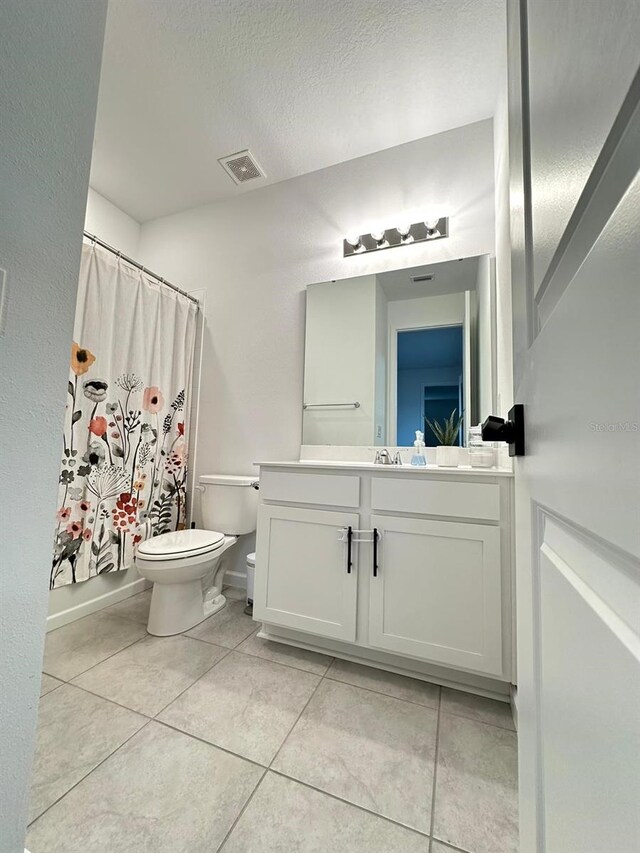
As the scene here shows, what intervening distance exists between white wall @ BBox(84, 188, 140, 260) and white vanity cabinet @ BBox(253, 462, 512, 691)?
225 centimetres

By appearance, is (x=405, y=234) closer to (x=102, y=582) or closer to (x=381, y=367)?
(x=381, y=367)

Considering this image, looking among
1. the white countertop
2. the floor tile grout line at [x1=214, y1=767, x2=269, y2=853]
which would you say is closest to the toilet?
the white countertop

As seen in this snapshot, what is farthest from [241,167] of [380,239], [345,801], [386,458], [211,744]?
[345,801]

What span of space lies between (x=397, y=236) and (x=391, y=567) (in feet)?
5.79

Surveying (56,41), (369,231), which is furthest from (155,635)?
(369,231)

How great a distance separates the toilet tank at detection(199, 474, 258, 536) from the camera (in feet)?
6.81

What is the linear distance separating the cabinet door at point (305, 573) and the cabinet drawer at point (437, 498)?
16 cm

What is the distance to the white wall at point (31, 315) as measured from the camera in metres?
0.61

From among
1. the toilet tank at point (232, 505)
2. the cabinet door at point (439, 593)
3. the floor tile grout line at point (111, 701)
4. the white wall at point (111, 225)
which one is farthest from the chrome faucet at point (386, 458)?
the white wall at point (111, 225)

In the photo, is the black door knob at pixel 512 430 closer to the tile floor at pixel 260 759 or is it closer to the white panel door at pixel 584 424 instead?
the white panel door at pixel 584 424

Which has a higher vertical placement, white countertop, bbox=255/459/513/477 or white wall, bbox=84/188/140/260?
white wall, bbox=84/188/140/260

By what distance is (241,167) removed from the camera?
7.23 ft

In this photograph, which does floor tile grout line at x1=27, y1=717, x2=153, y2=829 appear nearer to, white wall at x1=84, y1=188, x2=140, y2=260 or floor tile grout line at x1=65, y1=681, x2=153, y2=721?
floor tile grout line at x1=65, y1=681, x2=153, y2=721

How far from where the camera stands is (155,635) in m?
1.66
